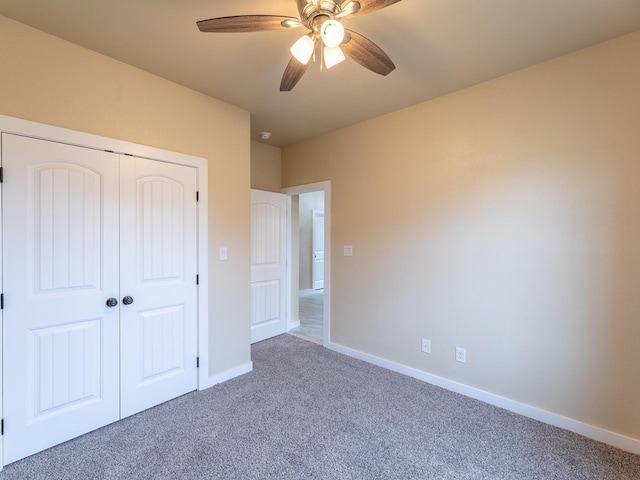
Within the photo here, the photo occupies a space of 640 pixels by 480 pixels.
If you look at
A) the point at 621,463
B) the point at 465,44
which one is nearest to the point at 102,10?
the point at 465,44

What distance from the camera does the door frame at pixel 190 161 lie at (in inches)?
72.4

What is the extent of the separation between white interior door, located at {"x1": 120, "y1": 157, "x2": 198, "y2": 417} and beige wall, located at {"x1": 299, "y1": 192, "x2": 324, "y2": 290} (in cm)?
472

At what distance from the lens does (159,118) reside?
2.38 meters

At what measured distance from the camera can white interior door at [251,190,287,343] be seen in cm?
381

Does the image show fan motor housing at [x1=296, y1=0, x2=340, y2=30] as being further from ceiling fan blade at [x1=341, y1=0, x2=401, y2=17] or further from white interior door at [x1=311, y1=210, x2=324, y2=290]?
white interior door at [x1=311, y1=210, x2=324, y2=290]

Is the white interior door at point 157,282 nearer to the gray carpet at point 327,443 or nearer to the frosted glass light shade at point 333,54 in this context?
the gray carpet at point 327,443

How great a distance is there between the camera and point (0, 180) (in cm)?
171

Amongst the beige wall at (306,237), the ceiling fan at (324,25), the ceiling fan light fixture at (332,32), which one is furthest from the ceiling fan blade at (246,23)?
the beige wall at (306,237)

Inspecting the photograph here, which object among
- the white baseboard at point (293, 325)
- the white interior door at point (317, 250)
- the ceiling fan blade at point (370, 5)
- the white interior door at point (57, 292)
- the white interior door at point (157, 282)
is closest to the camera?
the ceiling fan blade at point (370, 5)

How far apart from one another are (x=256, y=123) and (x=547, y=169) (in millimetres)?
2657

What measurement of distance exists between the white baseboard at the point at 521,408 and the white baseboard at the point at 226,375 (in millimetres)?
1213

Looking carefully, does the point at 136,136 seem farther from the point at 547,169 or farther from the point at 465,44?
the point at 547,169

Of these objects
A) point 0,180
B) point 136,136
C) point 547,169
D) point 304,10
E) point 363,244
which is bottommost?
point 363,244

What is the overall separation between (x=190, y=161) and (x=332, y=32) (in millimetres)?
1629
